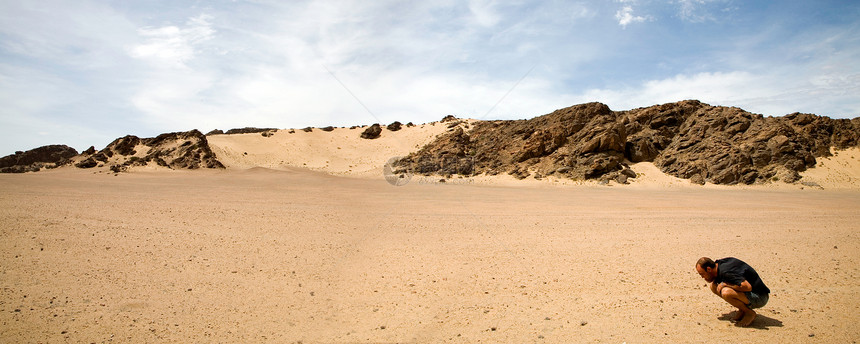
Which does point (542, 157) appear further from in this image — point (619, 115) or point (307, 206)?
point (307, 206)

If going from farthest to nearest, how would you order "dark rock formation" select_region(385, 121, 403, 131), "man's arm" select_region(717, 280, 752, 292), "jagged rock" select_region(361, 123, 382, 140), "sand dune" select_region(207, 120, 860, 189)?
1. "dark rock formation" select_region(385, 121, 403, 131)
2. "jagged rock" select_region(361, 123, 382, 140)
3. "sand dune" select_region(207, 120, 860, 189)
4. "man's arm" select_region(717, 280, 752, 292)

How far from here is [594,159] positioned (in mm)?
26984

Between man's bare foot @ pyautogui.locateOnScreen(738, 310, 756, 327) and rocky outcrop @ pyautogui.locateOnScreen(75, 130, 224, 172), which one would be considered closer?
man's bare foot @ pyautogui.locateOnScreen(738, 310, 756, 327)

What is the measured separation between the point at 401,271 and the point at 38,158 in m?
34.6

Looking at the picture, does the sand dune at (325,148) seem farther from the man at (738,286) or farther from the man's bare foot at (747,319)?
the man's bare foot at (747,319)

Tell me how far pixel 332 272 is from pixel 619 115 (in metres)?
33.3

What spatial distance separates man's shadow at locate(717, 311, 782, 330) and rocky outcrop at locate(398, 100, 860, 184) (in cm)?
2149

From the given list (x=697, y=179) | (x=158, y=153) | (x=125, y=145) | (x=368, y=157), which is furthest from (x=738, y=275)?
(x=368, y=157)

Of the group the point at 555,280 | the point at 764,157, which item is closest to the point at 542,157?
the point at 764,157

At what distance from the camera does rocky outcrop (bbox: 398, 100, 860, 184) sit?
26516 mm

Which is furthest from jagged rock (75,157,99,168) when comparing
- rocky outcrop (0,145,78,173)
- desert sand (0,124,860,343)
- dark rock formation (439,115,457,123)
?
dark rock formation (439,115,457,123)

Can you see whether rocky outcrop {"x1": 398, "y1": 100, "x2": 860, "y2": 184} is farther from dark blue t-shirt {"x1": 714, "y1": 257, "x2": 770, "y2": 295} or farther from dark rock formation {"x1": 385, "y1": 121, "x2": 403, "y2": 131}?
dark blue t-shirt {"x1": 714, "y1": 257, "x2": 770, "y2": 295}

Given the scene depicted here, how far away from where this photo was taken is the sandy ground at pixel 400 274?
504 cm

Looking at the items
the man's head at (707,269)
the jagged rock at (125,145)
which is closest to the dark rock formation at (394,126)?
the jagged rock at (125,145)
